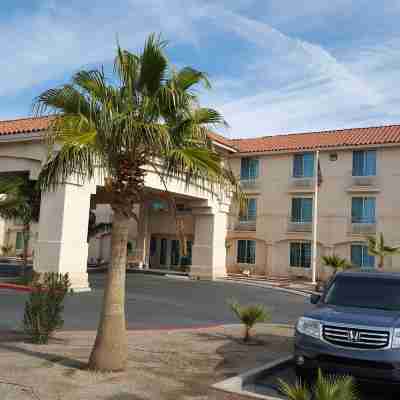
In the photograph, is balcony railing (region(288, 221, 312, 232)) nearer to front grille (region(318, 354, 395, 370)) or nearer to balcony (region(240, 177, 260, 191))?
balcony (region(240, 177, 260, 191))

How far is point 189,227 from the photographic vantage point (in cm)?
3584

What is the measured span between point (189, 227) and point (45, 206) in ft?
56.4

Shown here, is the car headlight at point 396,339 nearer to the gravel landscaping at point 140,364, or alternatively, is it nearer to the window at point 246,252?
the gravel landscaping at point 140,364

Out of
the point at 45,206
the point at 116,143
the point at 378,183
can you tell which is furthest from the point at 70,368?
the point at 378,183

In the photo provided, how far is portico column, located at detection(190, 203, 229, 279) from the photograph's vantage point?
1143 inches

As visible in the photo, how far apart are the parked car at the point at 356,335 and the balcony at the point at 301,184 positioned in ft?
79.2

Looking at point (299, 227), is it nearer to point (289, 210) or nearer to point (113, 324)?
point (289, 210)

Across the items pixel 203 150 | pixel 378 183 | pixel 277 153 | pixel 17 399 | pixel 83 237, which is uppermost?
pixel 277 153

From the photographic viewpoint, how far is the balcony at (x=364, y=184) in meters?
30.8

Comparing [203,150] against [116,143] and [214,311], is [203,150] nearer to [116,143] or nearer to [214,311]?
[116,143]

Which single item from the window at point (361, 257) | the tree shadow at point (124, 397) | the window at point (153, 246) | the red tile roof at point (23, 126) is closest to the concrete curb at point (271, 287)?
the window at point (361, 257)

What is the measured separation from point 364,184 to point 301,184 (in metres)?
4.00

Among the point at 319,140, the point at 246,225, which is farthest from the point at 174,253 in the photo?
the point at 319,140

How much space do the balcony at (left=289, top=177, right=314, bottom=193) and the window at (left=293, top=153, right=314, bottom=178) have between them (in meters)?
0.30
